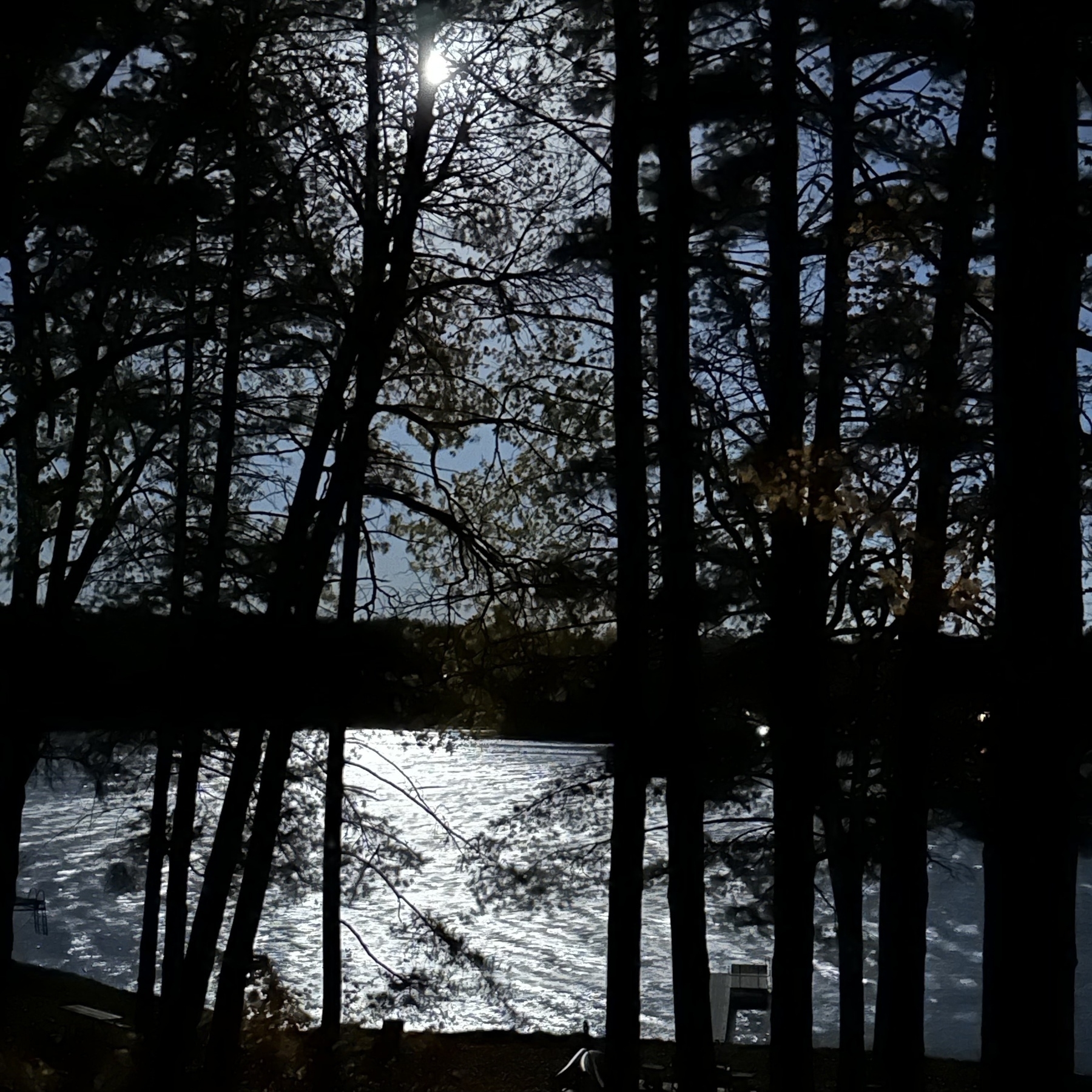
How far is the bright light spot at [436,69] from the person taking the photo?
10.1m

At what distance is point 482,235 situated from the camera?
10727 millimetres

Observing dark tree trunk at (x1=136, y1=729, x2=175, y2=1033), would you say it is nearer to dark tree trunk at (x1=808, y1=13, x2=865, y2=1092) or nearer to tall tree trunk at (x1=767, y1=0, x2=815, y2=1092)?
dark tree trunk at (x1=808, y1=13, x2=865, y2=1092)

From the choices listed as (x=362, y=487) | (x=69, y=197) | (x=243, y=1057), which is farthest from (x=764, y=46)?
(x=243, y=1057)

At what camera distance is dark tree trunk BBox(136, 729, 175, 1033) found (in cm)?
1669

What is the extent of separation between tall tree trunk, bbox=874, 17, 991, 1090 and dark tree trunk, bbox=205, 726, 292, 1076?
198 inches

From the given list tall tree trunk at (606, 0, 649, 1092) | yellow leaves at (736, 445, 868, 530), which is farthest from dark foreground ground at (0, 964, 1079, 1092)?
yellow leaves at (736, 445, 868, 530)

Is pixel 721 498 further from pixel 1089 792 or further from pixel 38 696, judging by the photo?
pixel 38 696

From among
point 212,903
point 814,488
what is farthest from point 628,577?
point 212,903

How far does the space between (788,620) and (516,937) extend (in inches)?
1240

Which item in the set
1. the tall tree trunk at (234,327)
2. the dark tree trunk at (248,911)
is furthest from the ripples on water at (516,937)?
the tall tree trunk at (234,327)

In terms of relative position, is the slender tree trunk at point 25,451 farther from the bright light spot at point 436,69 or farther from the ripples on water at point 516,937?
the ripples on water at point 516,937

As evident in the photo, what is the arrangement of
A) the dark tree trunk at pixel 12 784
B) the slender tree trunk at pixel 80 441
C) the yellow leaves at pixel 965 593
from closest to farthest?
the yellow leaves at pixel 965 593, the slender tree trunk at pixel 80 441, the dark tree trunk at pixel 12 784

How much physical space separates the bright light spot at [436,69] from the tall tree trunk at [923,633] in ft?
13.4

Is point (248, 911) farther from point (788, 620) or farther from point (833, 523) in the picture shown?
point (833, 523)
